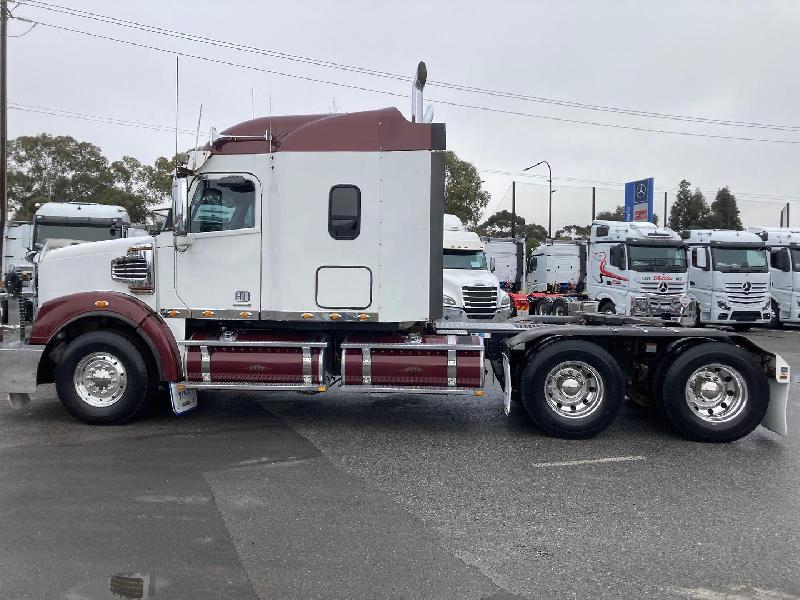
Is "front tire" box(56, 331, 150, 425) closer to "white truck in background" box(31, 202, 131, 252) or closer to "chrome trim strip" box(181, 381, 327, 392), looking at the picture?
"chrome trim strip" box(181, 381, 327, 392)

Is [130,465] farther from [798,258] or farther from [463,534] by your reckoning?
[798,258]

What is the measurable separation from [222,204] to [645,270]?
14.7 meters

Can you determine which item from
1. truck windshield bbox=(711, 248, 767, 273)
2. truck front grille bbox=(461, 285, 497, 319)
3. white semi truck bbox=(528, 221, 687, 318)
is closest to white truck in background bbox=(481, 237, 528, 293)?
white semi truck bbox=(528, 221, 687, 318)

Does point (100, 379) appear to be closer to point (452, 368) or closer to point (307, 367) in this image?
point (307, 367)

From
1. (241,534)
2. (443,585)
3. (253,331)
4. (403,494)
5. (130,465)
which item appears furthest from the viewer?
(253,331)

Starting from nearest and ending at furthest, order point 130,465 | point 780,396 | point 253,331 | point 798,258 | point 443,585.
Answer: point 443,585 → point 130,465 → point 780,396 → point 253,331 → point 798,258

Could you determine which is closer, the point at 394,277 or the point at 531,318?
the point at 394,277

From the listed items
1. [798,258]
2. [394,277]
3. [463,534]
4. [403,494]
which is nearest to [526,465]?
[403,494]

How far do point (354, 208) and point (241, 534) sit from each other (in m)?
3.75

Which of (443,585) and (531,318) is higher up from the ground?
(531,318)

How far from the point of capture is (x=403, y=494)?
5.68m

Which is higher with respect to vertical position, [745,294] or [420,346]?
[745,294]

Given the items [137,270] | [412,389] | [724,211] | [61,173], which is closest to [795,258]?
[412,389]

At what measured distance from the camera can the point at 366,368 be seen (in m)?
7.58
